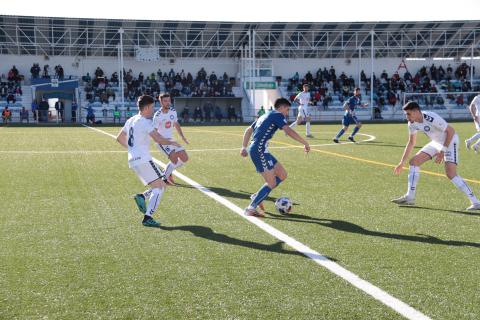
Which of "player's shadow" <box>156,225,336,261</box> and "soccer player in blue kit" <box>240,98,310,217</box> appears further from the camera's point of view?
"soccer player in blue kit" <box>240,98,310,217</box>

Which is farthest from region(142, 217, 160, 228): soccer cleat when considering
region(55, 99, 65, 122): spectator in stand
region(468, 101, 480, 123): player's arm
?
region(55, 99, 65, 122): spectator in stand

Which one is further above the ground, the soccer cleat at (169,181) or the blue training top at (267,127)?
the blue training top at (267,127)

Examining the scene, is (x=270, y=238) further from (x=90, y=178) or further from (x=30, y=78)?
(x=30, y=78)

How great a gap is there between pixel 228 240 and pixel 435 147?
385 centimetres

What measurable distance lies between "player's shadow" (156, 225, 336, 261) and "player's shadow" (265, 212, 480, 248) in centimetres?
108

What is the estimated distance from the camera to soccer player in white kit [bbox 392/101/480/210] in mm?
8430

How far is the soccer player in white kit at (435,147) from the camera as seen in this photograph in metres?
8.43

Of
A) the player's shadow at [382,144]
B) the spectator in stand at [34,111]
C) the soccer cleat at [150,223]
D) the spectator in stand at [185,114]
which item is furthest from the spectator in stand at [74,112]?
the soccer cleat at [150,223]

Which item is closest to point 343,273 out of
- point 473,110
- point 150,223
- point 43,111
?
point 150,223

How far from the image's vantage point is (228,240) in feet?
21.7

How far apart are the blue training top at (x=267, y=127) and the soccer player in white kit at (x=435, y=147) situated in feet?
5.72

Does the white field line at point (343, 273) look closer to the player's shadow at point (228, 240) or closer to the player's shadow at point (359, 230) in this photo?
the player's shadow at point (228, 240)

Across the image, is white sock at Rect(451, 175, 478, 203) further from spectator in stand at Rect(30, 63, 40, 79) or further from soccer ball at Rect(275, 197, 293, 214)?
spectator in stand at Rect(30, 63, 40, 79)

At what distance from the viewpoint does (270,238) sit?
669 centimetres
